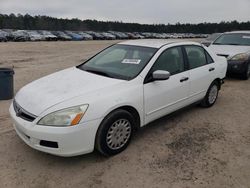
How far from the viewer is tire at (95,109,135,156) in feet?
10.7

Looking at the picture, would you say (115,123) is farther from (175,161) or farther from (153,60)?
(153,60)

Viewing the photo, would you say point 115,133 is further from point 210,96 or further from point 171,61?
point 210,96

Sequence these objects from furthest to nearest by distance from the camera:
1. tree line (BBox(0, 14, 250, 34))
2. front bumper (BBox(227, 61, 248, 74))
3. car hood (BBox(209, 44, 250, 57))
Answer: tree line (BBox(0, 14, 250, 34)) → car hood (BBox(209, 44, 250, 57)) → front bumper (BBox(227, 61, 248, 74))

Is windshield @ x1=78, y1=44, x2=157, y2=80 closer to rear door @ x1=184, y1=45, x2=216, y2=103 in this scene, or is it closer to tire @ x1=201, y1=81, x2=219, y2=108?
rear door @ x1=184, y1=45, x2=216, y2=103

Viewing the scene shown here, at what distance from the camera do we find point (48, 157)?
348 centimetres

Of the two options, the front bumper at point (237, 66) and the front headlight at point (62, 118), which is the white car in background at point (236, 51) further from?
the front headlight at point (62, 118)

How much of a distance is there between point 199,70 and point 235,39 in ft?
17.9

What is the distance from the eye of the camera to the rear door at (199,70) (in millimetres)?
4703

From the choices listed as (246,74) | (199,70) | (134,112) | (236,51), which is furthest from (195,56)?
(246,74)

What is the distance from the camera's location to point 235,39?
9383mm

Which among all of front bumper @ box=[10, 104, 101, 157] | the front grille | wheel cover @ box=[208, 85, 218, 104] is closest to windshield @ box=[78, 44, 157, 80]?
front bumper @ box=[10, 104, 101, 157]

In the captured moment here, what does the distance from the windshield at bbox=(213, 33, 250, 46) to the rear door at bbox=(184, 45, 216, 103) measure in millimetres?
4583

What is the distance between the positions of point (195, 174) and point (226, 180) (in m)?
0.36

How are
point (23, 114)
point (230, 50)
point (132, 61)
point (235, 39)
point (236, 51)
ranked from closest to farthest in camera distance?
point (23, 114), point (132, 61), point (236, 51), point (230, 50), point (235, 39)
